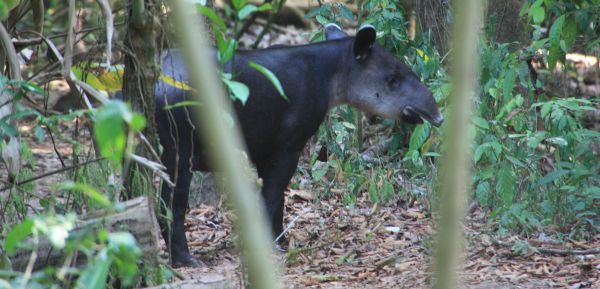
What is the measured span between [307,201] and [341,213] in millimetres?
708

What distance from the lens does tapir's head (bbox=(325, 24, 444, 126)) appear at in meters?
7.35

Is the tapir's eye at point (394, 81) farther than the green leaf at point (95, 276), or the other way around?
the tapir's eye at point (394, 81)

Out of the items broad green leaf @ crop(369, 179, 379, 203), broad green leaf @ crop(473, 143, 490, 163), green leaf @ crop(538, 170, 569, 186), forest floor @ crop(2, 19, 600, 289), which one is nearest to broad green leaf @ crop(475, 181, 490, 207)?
forest floor @ crop(2, 19, 600, 289)

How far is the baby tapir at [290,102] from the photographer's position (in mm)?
6375

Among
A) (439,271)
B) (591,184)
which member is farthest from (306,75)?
(439,271)

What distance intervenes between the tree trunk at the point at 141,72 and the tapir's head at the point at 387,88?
2948 mm

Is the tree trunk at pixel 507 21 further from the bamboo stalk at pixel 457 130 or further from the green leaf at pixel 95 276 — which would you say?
the bamboo stalk at pixel 457 130

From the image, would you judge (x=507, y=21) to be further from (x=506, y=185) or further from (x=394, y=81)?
(x=506, y=185)

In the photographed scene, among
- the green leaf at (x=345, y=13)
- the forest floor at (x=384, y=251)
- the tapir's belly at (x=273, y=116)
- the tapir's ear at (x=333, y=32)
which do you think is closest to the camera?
the forest floor at (x=384, y=251)

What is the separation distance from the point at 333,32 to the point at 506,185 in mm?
2057

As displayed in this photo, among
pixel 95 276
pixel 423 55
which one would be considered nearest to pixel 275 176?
pixel 423 55

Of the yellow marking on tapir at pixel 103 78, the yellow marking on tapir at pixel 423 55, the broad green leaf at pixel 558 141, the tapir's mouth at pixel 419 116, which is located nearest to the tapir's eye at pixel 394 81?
the tapir's mouth at pixel 419 116

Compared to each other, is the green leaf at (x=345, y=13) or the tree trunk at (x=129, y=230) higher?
the green leaf at (x=345, y=13)

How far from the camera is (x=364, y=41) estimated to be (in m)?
7.18
